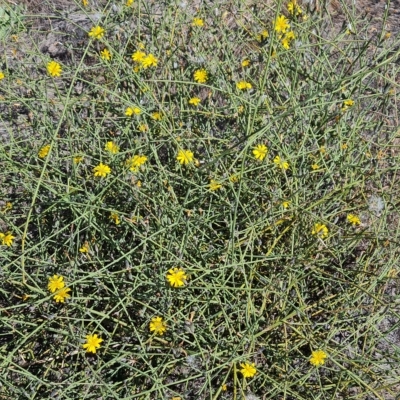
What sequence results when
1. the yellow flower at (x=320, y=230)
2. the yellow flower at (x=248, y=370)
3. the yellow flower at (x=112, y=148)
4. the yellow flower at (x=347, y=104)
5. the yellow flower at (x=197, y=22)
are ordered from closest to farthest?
the yellow flower at (x=248, y=370) → the yellow flower at (x=320, y=230) → the yellow flower at (x=112, y=148) → the yellow flower at (x=347, y=104) → the yellow flower at (x=197, y=22)

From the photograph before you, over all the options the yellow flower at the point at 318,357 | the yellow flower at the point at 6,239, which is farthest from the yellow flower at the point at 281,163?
the yellow flower at the point at 6,239

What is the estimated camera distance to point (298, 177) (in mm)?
1995

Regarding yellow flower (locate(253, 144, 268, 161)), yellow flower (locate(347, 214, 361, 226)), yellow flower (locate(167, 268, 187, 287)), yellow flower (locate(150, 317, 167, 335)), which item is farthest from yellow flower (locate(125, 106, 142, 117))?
yellow flower (locate(347, 214, 361, 226))

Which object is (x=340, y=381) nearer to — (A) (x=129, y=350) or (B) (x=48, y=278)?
(A) (x=129, y=350)

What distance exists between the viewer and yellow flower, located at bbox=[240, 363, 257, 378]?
1.75 m

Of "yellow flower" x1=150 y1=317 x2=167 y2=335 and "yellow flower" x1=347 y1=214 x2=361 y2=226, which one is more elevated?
"yellow flower" x1=347 y1=214 x2=361 y2=226

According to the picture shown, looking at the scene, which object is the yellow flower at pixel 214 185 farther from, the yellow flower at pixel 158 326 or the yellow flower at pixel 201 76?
the yellow flower at pixel 201 76

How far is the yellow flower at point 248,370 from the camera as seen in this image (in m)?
1.75

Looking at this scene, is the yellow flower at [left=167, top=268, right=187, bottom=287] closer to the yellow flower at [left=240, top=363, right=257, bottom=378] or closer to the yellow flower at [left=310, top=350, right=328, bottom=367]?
the yellow flower at [left=240, top=363, right=257, bottom=378]

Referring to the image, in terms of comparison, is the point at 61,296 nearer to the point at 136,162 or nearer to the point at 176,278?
the point at 176,278

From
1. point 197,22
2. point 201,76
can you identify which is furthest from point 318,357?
point 197,22

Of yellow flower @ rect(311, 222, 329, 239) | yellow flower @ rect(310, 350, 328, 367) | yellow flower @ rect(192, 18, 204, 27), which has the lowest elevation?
yellow flower @ rect(310, 350, 328, 367)

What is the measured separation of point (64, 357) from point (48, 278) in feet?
0.87

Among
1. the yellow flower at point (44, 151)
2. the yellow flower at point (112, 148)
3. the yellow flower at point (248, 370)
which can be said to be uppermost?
the yellow flower at point (112, 148)
